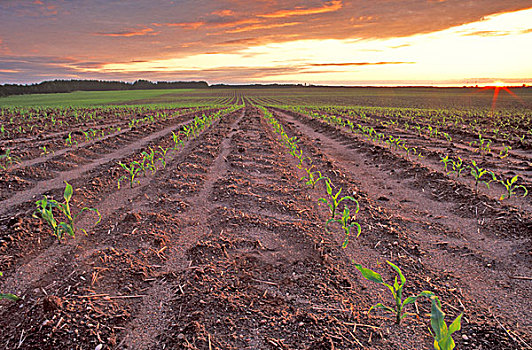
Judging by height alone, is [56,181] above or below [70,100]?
below

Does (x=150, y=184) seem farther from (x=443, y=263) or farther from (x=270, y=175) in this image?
(x=443, y=263)

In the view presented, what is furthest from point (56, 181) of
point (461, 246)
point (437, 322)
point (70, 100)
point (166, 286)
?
point (70, 100)

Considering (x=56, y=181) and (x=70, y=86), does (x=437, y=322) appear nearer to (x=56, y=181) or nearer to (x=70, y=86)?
(x=56, y=181)

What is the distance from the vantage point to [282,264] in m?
3.38

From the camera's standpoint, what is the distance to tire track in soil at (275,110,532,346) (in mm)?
2910

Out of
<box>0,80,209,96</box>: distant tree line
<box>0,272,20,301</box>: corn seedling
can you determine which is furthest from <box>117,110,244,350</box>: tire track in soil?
<box>0,80,209,96</box>: distant tree line

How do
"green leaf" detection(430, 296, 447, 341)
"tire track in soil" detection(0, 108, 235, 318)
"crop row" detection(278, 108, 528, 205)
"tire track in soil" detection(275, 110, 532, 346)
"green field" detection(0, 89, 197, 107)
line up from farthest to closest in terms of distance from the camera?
"green field" detection(0, 89, 197, 107) < "crop row" detection(278, 108, 528, 205) < "tire track in soil" detection(0, 108, 235, 318) < "tire track in soil" detection(275, 110, 532, 346) < "green leaf" detection(430, 296, 447, 341)

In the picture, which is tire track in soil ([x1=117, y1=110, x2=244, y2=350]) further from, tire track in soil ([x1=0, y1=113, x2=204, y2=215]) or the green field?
the green field

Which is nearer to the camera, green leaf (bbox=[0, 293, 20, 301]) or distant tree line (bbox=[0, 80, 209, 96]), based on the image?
green leaf (bbox=[0, 293, 20, 301])

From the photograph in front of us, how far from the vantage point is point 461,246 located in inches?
152

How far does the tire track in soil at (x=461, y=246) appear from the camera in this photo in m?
2.91

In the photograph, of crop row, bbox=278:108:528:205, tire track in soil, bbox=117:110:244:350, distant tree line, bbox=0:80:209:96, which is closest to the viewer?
tire track in soil, bbox=117:110:244:350

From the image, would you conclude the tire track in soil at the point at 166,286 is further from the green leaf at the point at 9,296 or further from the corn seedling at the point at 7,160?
the corn seedling at the point at 7,160

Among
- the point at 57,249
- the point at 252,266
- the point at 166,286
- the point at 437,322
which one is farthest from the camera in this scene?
the point at 57,249
